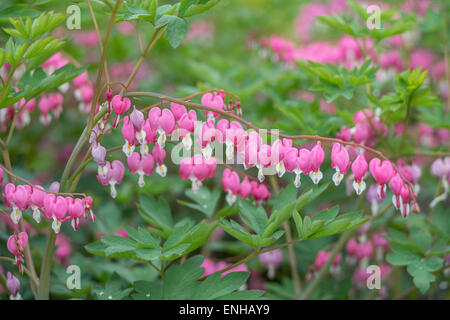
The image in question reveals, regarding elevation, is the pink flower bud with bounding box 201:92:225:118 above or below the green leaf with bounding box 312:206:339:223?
above

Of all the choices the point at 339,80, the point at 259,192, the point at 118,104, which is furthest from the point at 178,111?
the point at 339,80

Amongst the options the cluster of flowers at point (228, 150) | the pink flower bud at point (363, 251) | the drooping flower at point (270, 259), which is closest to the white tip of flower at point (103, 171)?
the cluster of flowers at point (228, 150)

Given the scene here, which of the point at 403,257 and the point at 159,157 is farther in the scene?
the point at 403,257

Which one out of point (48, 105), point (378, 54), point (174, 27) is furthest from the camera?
point (378, 54)

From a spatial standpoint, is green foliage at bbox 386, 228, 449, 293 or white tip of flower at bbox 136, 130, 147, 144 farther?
green foliage at bbox 386, 228, 449, 293

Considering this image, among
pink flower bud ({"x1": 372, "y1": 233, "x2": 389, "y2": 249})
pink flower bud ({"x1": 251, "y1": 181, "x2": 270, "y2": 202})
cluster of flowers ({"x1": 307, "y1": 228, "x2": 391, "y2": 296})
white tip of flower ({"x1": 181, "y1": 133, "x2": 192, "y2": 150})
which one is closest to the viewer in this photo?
white tip of flower ({"x1": 181, "y1": 133, "x2": 192, "y2": 150})

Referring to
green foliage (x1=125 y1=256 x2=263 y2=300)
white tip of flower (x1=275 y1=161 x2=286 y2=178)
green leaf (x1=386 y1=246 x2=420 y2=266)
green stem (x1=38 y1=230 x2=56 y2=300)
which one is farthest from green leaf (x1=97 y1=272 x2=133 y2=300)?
green leaf (x1=386 y1=246 x2=420 y2=266)

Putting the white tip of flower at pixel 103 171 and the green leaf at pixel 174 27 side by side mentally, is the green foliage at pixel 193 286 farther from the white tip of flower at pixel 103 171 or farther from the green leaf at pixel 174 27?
the green leaf at pixel 174 27

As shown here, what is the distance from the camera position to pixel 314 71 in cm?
167

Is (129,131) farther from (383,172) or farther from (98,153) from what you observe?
(383,172)

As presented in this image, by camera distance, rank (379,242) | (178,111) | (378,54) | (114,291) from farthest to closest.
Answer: (378,54) < (379,242) < (114,291) < (178,111)

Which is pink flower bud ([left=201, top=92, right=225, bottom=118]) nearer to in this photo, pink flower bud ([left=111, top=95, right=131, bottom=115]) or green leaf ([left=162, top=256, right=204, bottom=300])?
pink flower bud ([left=111, top=95, right=131, bottom=115])
